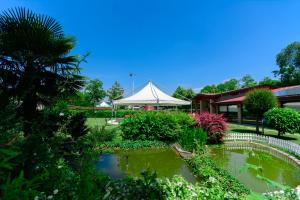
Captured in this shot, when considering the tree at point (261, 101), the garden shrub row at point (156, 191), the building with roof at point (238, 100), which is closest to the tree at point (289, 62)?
the building with roof at point (238, 100)

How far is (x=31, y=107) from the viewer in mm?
4645

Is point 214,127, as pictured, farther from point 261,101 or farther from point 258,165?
point 258,165

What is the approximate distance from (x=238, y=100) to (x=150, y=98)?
11824 mm

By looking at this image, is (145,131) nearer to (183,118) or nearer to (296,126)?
(183,118)

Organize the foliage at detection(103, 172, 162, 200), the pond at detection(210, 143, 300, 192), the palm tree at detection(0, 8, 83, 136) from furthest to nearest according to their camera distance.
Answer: the pond at detection(210, 143, 300, 192) → the palm tree at detection(0, 8, 83, 136) → the foliage at detection(103, 172, 162, 200)

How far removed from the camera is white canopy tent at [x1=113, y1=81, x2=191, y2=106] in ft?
53.2

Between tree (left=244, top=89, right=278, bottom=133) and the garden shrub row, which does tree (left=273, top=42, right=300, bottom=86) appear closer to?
tree (left=244, top=89, right=278, bottom=133)

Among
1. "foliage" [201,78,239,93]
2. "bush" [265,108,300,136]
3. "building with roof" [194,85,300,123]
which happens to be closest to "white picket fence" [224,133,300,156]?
"bush" [265,108,300,136]

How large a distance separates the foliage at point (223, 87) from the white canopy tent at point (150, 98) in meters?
57.4

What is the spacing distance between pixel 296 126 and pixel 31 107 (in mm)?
13682

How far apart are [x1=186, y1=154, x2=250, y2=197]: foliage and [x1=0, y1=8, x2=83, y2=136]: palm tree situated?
3593 millimetres

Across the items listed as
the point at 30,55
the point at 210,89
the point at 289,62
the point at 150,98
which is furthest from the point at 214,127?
the point at 210,89

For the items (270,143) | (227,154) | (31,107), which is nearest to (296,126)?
(270,143)

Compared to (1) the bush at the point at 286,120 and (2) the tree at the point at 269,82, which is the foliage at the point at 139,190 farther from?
(2) the tree at the point at 269,82
